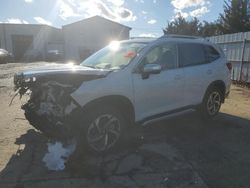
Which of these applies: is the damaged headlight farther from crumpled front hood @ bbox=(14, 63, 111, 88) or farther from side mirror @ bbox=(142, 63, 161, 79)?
side mirror @ bbox=(142, 63, 161, 79)

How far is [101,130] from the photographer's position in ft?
15.5

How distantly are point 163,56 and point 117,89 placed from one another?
137 cm

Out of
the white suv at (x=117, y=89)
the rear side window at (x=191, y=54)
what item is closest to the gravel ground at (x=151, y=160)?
the white suv at (x=117, y=89)

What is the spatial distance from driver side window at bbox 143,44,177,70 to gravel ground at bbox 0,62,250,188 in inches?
54.6

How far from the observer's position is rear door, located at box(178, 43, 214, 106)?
6035 mm

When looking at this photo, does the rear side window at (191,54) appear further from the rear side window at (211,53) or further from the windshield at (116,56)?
the windshield at (116,56)

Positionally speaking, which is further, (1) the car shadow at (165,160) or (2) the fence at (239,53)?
(2) the fence at (239,53)

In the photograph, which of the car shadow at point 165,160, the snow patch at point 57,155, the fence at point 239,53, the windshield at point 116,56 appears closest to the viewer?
the car shadow at point 165,160

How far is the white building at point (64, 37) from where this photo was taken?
39844mm

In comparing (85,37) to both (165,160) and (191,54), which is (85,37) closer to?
(191,54)

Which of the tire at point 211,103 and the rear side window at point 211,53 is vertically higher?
the rear side window at point 211,53

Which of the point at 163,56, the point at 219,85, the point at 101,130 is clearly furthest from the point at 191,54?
the point at 101,130

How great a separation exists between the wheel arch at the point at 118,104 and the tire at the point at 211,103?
7.39 feet

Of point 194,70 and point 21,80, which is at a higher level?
point 21,80
